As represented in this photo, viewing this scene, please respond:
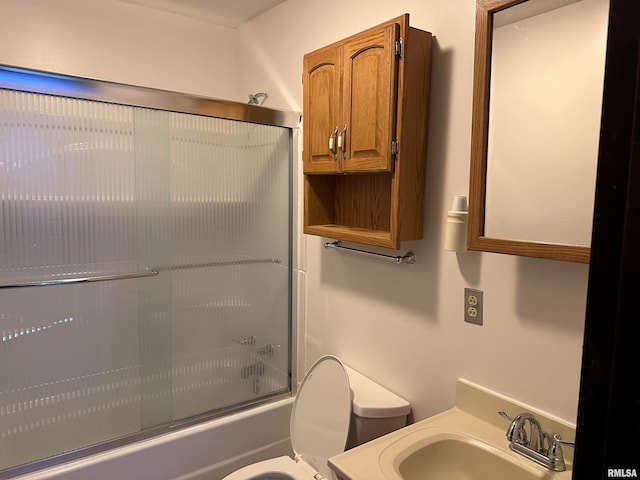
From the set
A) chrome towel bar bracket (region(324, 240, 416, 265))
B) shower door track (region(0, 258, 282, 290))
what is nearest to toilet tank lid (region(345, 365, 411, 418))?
chrome towel bar bracket (region(324, 240, 416, 265))

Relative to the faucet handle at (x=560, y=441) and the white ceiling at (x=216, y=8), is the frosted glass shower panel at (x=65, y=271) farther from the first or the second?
the faucet handle at (x=560, y=441)

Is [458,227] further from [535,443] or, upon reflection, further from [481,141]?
[535,443]

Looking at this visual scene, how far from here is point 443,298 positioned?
5.11 ft

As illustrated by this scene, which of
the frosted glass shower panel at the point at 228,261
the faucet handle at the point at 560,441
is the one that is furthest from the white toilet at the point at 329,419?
the faucet handle at the point at 560,441

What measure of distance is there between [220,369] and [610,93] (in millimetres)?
2096

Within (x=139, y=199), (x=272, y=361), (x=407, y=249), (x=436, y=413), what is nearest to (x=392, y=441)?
(x=436, y=413)

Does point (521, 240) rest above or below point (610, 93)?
below

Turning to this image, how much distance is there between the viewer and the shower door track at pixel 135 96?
1547 millimetres

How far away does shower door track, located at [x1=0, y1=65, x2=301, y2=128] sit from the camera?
60.9 inches

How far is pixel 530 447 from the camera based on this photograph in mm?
1250

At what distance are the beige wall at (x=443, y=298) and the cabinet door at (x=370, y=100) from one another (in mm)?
177

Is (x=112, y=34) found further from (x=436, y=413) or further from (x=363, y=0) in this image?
(x=436, y=413)

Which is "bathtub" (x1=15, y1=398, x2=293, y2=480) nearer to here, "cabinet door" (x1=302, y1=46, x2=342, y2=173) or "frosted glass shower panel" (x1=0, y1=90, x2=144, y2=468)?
"frosted glass shower panel" (x1=0, y1=90, x2=144, y2=468)

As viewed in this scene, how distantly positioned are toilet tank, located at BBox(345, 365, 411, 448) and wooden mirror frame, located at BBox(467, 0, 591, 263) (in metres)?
0.71
